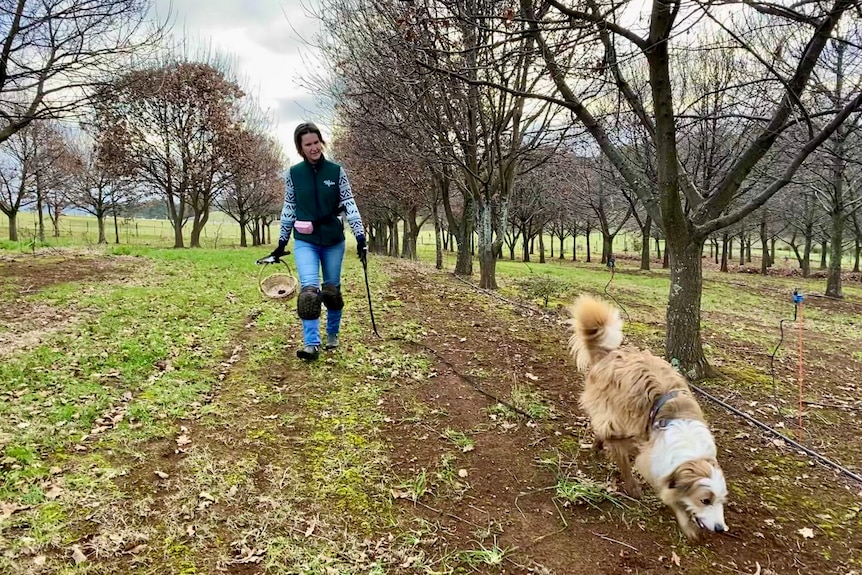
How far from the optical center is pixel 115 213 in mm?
34562

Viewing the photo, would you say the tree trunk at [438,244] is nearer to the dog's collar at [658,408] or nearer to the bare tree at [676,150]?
the bare tree at [676,150]

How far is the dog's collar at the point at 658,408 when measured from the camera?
300 cm

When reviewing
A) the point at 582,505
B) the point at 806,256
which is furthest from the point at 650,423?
the point at 806,256

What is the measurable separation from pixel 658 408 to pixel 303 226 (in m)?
3.85

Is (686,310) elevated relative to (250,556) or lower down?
elevated

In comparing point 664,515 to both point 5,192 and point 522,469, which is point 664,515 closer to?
point 522,469

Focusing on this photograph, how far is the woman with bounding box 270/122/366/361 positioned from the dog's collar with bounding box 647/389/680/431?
132 inches

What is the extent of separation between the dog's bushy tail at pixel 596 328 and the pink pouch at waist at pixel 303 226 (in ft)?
9.64

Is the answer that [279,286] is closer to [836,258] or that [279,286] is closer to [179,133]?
[836,258]

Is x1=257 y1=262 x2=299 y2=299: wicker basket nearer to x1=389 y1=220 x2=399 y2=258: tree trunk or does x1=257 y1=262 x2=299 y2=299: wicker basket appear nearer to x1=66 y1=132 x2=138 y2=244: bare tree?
x1=389 y1=220 x2=399 y2=258: tree trunk

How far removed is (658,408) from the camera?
3.03 meters

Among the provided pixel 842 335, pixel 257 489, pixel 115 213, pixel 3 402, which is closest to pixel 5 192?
pixel 115 213

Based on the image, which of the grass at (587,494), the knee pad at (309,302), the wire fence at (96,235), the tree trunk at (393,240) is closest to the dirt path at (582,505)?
the grass at (587,494)

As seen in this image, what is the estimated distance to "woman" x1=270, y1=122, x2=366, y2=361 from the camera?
5.30m
